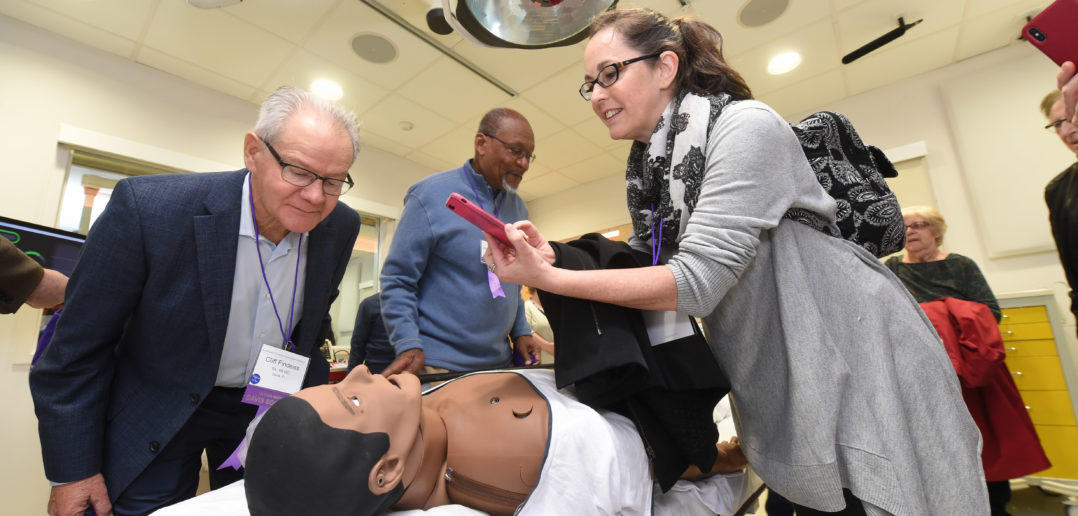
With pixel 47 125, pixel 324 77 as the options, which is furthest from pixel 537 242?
pixel 47 125

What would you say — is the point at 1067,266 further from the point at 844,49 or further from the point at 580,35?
the point at 844,49

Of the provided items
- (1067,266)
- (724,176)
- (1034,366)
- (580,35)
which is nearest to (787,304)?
(724,176)

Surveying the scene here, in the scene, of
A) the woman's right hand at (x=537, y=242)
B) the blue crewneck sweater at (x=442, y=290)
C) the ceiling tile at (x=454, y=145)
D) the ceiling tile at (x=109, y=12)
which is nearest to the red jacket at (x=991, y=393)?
the blue crewneck sweater at (x=442, y=290)

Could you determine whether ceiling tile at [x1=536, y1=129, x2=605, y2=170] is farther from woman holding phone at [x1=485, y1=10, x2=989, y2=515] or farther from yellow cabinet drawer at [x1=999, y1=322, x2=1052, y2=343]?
woman holding phone at [x1=485, y1=10, x2=989, y2=515]

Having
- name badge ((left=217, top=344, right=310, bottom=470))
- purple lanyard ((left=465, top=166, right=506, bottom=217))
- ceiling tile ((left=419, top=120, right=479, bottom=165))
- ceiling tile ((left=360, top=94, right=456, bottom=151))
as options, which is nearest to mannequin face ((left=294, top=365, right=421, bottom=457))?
name badge ((left=217, top=344, right=310, bottom=470))

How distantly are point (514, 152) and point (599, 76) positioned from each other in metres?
0.86

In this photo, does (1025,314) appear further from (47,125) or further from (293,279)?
(47,125)

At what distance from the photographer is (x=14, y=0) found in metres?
2.77

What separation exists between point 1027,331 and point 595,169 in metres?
3.99

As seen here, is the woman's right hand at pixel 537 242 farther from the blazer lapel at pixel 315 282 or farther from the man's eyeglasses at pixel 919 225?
the man's eyeglasses at pixel 919 225

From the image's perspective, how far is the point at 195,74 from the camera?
3.54m

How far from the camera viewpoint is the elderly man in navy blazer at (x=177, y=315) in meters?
0.94

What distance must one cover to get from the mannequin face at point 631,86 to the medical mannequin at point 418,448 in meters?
0.63

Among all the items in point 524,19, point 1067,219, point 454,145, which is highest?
point 454,145
